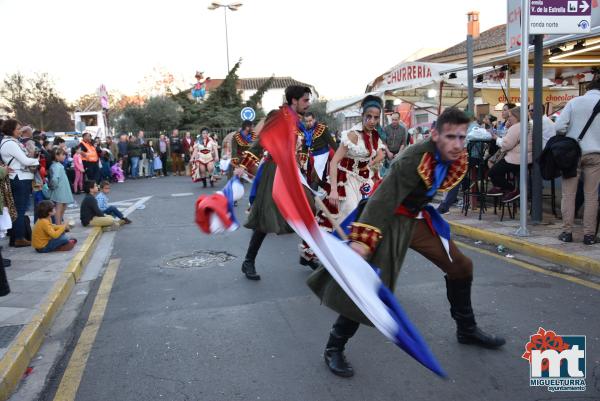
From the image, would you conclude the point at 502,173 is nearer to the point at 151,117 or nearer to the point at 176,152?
the point at 176,152

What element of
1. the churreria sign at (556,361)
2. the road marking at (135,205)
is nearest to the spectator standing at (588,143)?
the churreria sign at (556,361)

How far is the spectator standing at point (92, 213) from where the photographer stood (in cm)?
973

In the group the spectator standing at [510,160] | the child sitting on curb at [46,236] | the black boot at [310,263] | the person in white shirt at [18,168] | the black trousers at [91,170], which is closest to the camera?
the black boot at [310,263]

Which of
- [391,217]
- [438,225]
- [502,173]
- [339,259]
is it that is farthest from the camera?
[502,173]

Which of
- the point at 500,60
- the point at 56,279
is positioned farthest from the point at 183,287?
the point at 500,60

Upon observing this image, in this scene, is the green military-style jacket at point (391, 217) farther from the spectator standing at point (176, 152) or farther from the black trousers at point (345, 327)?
the spectator standing at point (176, 152)

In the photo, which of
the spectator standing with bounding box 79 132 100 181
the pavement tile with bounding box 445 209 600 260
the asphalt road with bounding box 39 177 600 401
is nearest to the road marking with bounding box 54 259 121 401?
the asphalt road with bounding box 39 177 600 401

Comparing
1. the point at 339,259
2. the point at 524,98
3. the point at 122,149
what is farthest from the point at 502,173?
the point at 122,149

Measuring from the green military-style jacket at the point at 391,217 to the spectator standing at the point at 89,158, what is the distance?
49.2 ft

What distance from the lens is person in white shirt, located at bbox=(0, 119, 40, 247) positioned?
7629 mm

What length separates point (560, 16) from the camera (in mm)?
7164

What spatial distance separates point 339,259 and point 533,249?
14.6 ft

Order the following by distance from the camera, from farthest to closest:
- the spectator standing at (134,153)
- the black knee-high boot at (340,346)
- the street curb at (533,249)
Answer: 1. the spectator standing at (134,153)
2. the street curb at (533,249)
3. the black knee-high boot at (340,346)

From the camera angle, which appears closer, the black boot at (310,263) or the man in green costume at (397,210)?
the man in green costume at (397,210)
